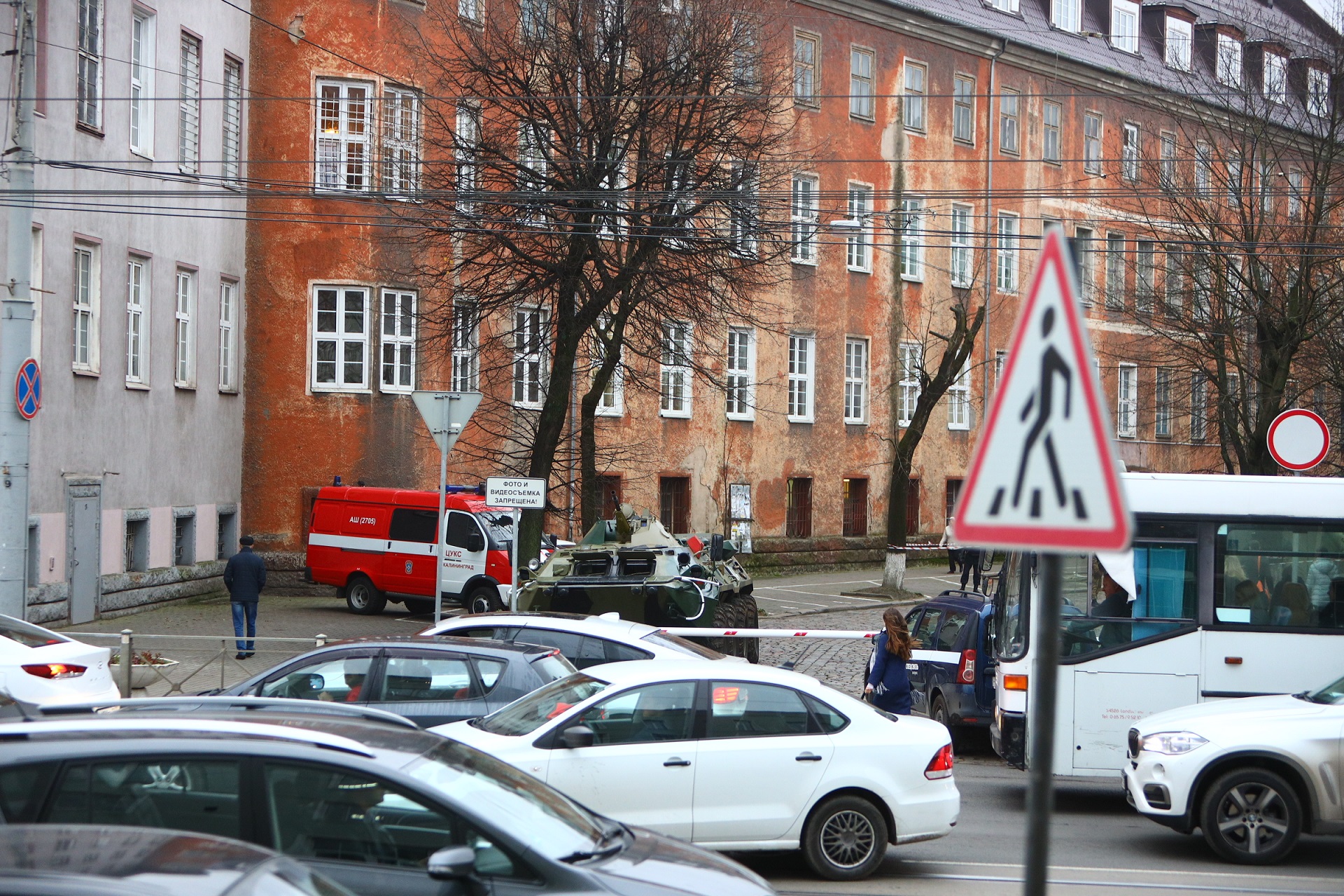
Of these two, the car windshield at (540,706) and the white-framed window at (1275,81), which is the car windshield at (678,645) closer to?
the car windshield at (540,706)

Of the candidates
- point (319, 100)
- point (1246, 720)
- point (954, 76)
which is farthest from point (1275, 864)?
point (954, 76)

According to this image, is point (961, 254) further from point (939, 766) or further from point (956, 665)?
point (939, 766)

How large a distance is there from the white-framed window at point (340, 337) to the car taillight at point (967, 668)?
1941cm

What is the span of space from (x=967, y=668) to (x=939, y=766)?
5.96m

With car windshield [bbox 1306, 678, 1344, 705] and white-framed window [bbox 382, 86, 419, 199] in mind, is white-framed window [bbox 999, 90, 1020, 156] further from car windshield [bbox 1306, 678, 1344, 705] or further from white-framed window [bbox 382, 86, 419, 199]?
car windshield [bbox 1306, 678, 1344, 705]

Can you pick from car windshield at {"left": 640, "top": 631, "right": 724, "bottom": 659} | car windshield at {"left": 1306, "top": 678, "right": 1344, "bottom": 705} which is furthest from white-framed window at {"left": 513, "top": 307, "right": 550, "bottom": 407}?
car windshield at {"left": 1306, "top": 678, "right": 1344, "bottom": 705}

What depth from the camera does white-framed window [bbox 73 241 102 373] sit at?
25.1 m

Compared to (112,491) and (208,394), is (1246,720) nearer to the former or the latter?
(112,491)

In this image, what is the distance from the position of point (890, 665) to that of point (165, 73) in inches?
832

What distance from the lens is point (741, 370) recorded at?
3994 cm

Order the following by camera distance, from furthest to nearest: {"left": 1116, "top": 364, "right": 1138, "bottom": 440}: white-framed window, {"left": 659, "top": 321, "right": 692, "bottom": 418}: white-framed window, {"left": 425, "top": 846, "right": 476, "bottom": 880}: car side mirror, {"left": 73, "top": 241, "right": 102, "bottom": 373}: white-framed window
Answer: {"left": 1116, "top": 364, "right": 1138, "bottom": 440}: white-framed window, {"left": 659, "top": 321, "right": 692, "bottom": 418}: white-framed window, {"left": 73, "top": 241, "right": 102, "bottom": 373}: white-framed window, {"left": 425, "top": 846, "right": 476, "bottom": 880}: car side mirror

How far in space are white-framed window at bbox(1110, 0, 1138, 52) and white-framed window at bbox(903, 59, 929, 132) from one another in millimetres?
10853

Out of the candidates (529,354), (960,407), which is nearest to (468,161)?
(529,354)

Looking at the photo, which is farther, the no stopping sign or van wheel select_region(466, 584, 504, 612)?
van wheel select_region(466, 584, 504, 612)
